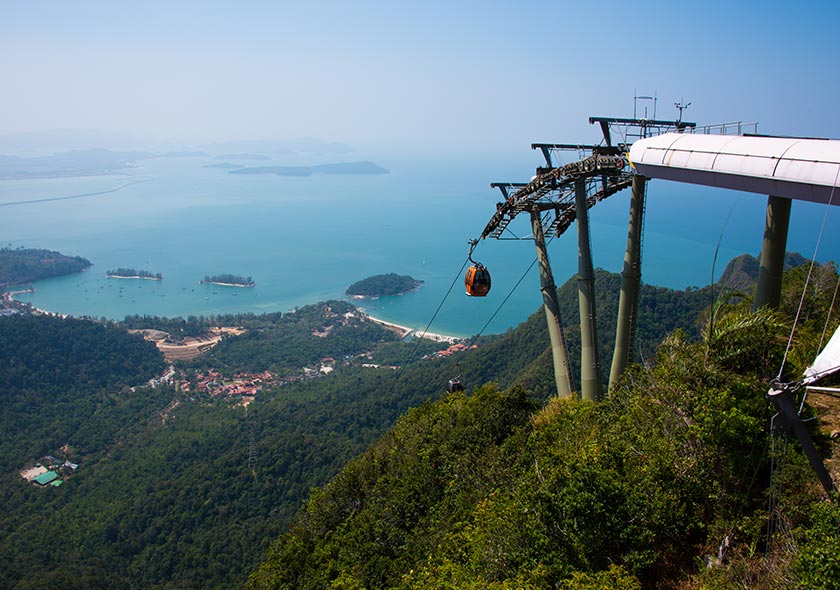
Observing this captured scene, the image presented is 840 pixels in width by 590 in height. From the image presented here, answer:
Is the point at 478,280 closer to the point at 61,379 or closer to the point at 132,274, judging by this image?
the point at 61,379

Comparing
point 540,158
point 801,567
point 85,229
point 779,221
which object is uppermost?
point 540,158

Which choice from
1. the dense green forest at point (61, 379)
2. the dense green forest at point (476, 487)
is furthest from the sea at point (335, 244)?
the dense green forest at point (61, 379)

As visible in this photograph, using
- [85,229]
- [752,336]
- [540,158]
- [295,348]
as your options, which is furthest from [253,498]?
[85,229]

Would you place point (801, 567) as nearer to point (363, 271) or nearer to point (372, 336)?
point (372, 336)

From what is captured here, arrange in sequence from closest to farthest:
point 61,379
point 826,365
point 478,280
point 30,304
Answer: point 826,365
point 478,280
point 61,379
point 30,304

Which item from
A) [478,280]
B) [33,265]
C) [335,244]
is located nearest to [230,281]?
[335,244]

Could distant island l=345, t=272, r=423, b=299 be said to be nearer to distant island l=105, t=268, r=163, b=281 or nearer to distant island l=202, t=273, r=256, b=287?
distant island l=202, t=273, r=256, b=287
